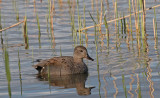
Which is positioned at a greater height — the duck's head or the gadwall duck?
the duck's head

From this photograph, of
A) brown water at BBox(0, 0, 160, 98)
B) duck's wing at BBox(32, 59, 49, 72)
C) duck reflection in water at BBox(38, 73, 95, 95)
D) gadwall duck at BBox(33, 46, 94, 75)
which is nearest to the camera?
brown water at BBox(0, 0, 160, 98)

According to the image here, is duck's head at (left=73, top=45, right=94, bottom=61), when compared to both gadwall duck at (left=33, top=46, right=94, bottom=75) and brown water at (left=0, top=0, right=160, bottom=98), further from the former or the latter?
brown water at (left=0, top=0, right=160, bottom=98)

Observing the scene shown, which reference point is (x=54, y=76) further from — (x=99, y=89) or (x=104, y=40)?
(x=104, y=40)

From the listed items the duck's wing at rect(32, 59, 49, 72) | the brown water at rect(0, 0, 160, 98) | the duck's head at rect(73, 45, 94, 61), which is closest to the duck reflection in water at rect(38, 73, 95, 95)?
the brown water at rect(0, 0, 160, 98)

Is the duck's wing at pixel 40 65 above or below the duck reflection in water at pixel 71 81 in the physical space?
above

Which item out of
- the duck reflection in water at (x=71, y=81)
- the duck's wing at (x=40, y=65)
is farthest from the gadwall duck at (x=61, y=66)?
the duck reflection in water at (x=71, y=81)

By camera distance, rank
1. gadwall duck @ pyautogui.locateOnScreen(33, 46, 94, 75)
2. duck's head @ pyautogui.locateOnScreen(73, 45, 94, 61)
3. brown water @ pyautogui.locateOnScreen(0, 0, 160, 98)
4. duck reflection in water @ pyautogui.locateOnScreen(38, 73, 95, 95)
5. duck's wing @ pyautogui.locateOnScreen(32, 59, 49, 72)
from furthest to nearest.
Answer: duck's head @ pyautogui.locateOnScreen(73, 45, 94, 61) → duck's wing @ pyautogui.locateOnScreen(32, 59, 49, 72) → gadwall duck @ pyautogui.locateOnScreen(33, 46, 94, 75) → duck reflection in water @ pyautogui.locateOnScreen(38, 73, 95, 95) → brown water @ pyautogui.locateOnScreen(0, 0, 160, 98)

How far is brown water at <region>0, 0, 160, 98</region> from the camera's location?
8.20 m

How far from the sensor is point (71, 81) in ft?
31.0

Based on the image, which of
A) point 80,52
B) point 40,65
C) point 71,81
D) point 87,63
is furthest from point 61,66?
point 87,63

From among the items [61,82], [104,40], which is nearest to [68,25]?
[104,40]

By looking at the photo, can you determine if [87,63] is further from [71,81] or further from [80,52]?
[71,81]

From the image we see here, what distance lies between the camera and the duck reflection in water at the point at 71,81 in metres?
8.50

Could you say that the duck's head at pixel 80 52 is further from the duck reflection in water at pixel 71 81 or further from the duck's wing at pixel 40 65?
the duck's wing at pixel 40 65
